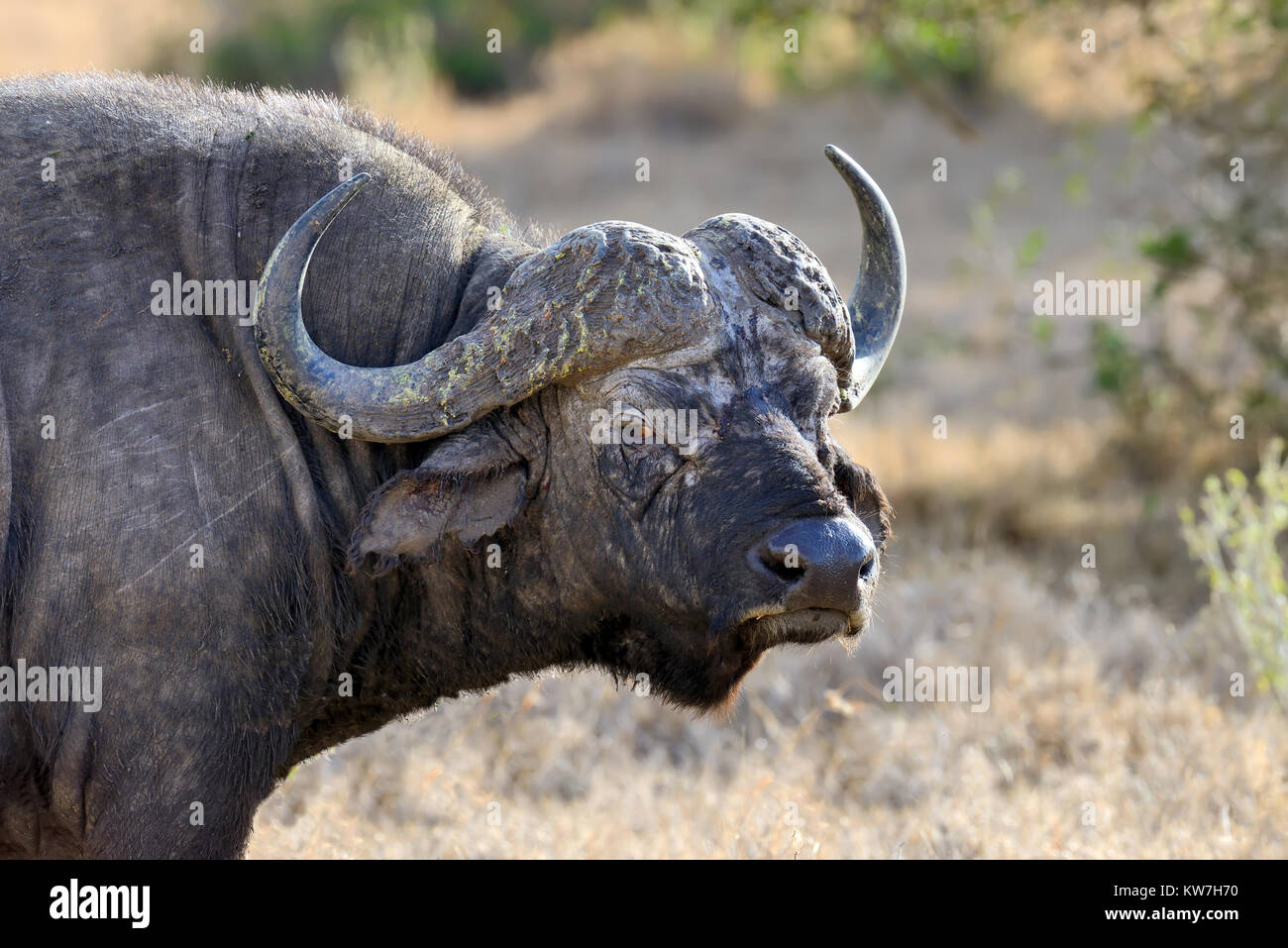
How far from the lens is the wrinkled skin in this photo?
13.2 feet

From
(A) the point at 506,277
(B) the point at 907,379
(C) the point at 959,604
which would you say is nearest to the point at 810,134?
(B) the point at 907,379

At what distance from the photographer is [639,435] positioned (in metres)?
4.32

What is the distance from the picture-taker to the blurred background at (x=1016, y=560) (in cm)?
621

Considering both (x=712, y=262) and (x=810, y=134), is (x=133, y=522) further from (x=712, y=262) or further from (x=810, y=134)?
(x=810, y=134)

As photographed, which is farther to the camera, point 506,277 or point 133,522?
point 506,277

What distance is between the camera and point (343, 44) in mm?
27109

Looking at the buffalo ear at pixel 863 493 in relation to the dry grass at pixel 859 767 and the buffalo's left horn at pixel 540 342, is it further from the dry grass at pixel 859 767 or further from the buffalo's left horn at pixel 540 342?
the dry grass at pixel 859 767

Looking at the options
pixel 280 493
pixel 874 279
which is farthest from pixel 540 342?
pixel 874 279

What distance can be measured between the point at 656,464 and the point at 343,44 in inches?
971

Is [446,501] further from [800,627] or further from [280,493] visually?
[800,627]

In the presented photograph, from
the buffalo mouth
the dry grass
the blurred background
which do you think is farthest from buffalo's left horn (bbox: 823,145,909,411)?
the dry grass

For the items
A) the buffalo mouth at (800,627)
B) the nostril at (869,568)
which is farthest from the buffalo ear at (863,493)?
the buffalo mouth at (800,627)

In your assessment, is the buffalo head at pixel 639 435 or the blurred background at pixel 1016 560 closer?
the buffalo head at pixel 639 435

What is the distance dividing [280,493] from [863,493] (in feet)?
5.68
